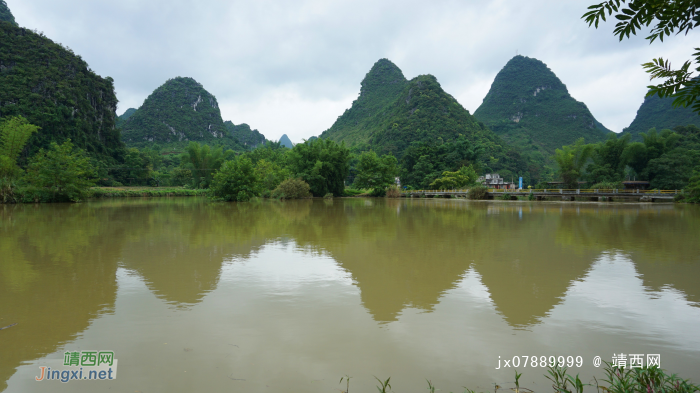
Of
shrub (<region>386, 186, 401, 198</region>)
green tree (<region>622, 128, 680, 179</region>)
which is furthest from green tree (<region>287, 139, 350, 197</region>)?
green tree (<region>622, 128, 680, 179</region>)

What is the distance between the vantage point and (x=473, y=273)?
6.20m

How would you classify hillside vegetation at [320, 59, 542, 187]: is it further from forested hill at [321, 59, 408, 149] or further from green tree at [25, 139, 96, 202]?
green tree at [25, 139, 96, 202]

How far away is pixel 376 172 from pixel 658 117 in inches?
3707

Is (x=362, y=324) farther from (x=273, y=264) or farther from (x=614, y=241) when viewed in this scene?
(x=614, y=241)

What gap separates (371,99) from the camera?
523 ft

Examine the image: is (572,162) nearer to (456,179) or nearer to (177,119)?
(456,179)

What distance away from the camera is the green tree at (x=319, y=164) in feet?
154

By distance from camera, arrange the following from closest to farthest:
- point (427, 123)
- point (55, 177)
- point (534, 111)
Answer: point (55, 177) < point (427, 123) < point (534, 111)

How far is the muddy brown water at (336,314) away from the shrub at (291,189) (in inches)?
1308

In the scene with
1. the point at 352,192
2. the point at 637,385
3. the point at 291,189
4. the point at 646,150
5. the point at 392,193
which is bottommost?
the point at 637,385

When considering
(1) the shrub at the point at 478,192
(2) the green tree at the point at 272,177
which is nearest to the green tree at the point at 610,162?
(1) the shrub at the point at 478,192

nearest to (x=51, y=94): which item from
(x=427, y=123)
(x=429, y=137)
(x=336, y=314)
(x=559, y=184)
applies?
(x=429, y=137)

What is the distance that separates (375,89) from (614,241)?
161 metres

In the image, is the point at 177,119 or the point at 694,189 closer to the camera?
the point at 694,189
